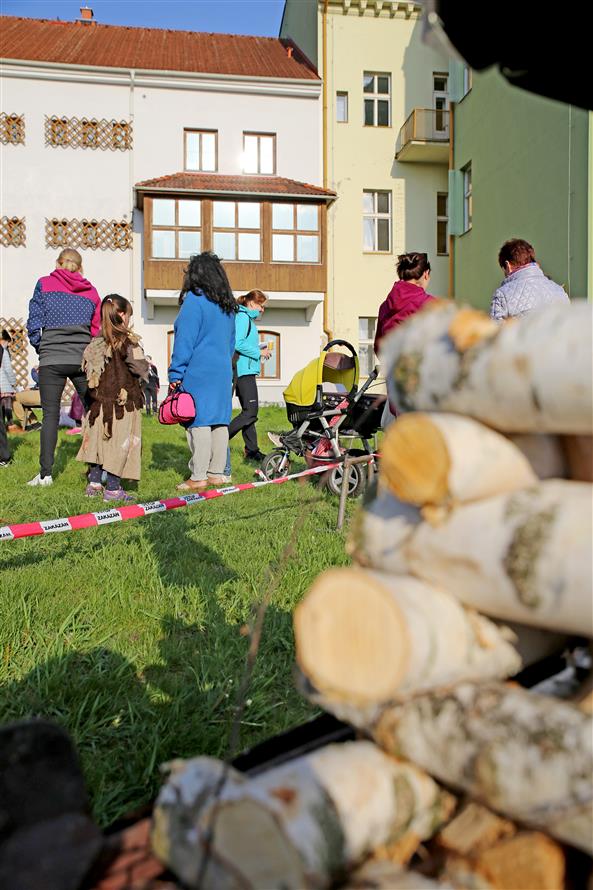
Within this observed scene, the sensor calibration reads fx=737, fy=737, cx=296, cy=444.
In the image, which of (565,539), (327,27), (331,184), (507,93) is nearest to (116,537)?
(565,539)

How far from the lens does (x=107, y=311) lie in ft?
19.8

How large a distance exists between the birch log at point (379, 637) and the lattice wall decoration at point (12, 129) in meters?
25.4

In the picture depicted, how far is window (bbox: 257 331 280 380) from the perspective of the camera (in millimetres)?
24547

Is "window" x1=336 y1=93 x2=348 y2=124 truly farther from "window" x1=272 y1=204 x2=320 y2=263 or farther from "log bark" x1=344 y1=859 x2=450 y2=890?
"log bark" x1=344 y1=859 x2=450 y2=890

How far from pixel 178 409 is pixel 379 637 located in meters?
5.12

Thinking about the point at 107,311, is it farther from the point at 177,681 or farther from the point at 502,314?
the point at 177,681

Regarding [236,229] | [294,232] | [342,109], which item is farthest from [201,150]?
[342,109]

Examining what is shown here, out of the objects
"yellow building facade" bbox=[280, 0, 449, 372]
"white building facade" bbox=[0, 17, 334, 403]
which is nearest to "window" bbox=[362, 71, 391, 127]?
"yellow building facade" bbox=[280, 0, 449, 372]

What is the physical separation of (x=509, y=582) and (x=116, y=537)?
12.0ft

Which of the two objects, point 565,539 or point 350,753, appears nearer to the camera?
point 565,539

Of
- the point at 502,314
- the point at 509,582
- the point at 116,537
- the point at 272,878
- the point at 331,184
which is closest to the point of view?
the point at 272,878

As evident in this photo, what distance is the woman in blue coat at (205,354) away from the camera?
6.21 meters

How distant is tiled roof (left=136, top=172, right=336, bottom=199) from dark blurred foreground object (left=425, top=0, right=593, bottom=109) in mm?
22475

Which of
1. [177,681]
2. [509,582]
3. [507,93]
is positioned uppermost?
[507,93]
